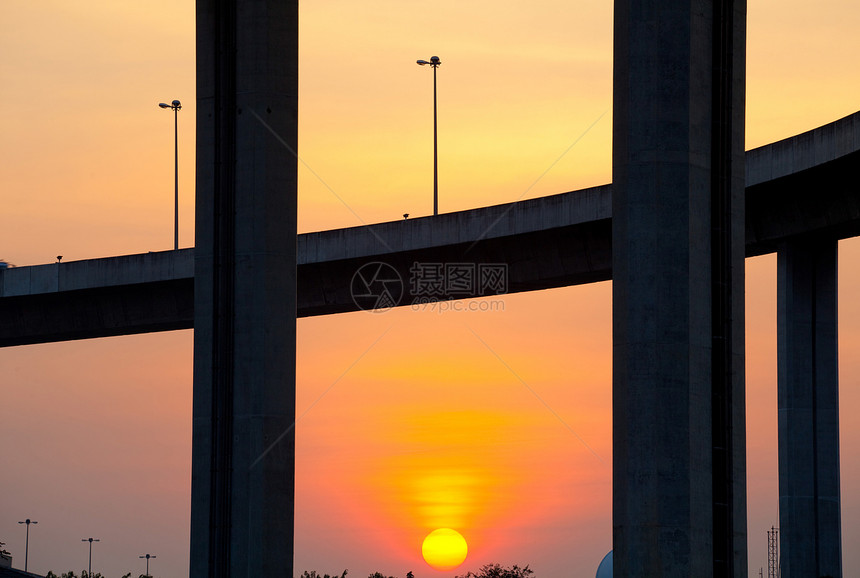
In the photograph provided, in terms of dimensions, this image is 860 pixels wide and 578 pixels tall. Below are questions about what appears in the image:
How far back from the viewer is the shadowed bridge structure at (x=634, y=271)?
3145 centimetres

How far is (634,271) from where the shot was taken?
31672mm

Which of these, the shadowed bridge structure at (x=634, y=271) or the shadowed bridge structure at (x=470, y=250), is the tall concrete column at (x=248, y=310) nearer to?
the shadowed bridge structure at (x=634, y=271)

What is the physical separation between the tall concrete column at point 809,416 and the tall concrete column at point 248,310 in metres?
22.9

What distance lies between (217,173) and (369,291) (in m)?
20.8

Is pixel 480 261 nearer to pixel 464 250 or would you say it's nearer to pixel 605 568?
pixel 464 250

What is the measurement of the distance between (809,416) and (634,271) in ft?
89.2

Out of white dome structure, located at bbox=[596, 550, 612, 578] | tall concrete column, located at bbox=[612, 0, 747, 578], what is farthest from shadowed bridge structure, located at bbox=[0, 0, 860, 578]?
white dome structure, located at bbox=[596, 550, 612, 578]

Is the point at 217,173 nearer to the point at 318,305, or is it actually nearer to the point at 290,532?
the point at 290,532

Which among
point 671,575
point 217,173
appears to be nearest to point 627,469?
point 671,575

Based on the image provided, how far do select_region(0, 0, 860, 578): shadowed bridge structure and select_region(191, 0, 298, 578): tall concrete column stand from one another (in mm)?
60

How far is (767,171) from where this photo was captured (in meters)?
48.6

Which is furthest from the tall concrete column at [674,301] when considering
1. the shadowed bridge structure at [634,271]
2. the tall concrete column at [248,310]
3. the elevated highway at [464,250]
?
the elevated highway at [464,250]

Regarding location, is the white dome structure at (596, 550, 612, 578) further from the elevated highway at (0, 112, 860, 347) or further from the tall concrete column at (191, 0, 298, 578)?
the tall concrete column at (191, 0, 298, 578)

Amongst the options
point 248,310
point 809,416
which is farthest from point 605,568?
point 248,310
